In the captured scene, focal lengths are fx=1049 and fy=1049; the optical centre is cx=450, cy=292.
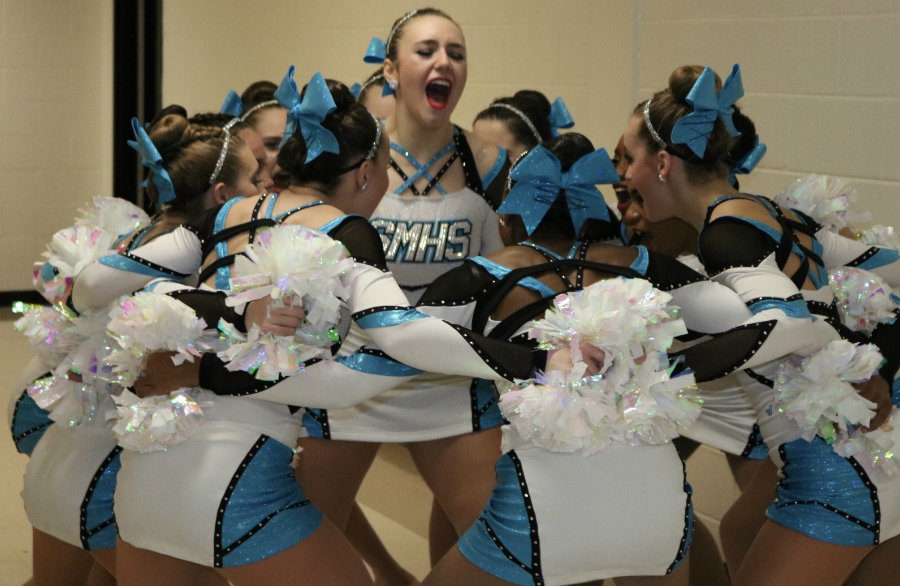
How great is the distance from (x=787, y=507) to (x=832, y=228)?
35.6 inches

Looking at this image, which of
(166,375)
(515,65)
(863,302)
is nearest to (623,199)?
(863,302)

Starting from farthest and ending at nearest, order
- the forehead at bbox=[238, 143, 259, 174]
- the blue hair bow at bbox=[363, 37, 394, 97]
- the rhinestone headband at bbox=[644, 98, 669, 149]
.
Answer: the blue hair bow at bbox=[363, 37, 394, 97] → the forehead at bbox=[238, 143, 259, 174] → the rhinestone headband at bbox=[644, 98, 669, 149]

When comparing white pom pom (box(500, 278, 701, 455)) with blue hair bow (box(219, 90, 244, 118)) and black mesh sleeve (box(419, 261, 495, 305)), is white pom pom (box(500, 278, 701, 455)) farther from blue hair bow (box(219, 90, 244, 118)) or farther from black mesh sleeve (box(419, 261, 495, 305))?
blue hair bow (box(219, 90, 244, 118))

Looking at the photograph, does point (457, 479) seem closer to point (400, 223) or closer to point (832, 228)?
point (400, 223)

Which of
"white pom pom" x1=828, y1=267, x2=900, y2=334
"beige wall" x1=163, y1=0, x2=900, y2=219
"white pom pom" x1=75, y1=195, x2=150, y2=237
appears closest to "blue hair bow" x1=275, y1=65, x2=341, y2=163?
"white pom pom" x1=75, y1=195, x2=150, y2=237

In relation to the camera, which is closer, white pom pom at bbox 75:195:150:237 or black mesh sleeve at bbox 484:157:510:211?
white pom pom at bbox 75:195:150:237

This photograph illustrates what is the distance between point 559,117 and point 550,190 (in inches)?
57.4

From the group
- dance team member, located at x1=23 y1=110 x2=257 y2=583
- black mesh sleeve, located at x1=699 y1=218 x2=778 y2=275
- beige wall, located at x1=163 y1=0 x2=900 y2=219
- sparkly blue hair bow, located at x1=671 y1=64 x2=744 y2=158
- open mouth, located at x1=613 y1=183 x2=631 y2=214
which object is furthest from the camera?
beige wall, located at x1=163 y1=0 x2=900 y2=219

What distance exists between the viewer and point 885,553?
257cm

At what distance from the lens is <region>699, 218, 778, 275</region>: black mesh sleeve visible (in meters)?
2.43

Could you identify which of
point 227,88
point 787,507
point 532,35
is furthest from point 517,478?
point 227,88

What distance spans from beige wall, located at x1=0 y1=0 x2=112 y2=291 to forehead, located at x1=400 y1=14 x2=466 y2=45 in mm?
5004

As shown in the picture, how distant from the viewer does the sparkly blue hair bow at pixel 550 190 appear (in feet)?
7.90

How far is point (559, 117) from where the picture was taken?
380cm
